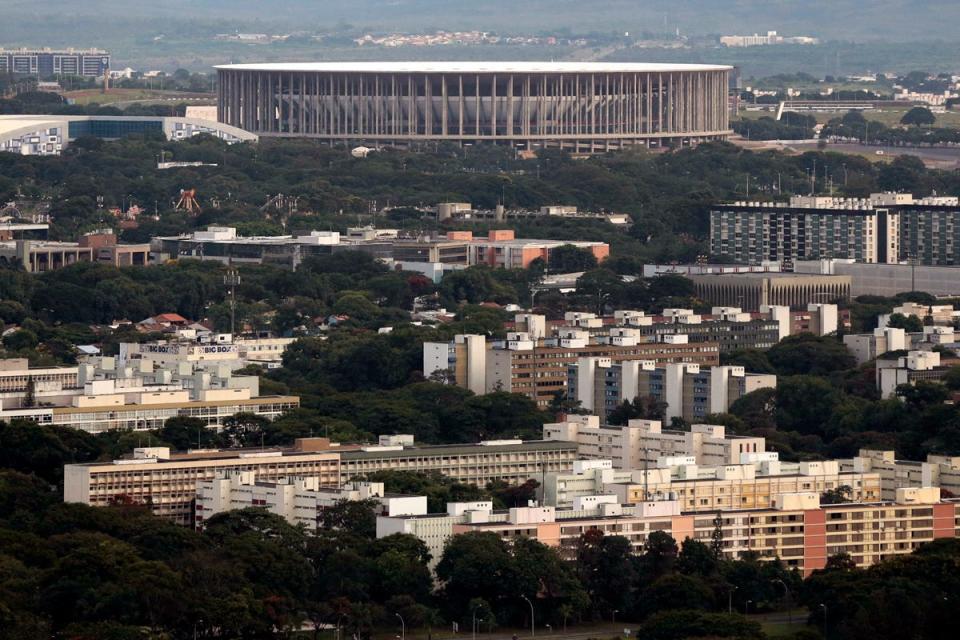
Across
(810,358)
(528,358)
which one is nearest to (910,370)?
(810,358)

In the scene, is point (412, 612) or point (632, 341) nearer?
point (412, 612)

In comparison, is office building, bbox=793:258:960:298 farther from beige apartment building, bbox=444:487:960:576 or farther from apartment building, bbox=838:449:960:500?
beige apartment building, bbox=444:487:960:576

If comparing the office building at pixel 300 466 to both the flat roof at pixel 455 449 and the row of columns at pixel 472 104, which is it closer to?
the flat roof at pixel 455 449

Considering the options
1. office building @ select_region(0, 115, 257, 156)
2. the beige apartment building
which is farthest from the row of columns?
the beige apartment building

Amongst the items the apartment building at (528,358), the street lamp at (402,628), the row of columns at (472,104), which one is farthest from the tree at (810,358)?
the row of columns at (472,104)

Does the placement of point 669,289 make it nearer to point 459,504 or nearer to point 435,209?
point 435,209

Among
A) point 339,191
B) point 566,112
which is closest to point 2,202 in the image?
point 339,191
